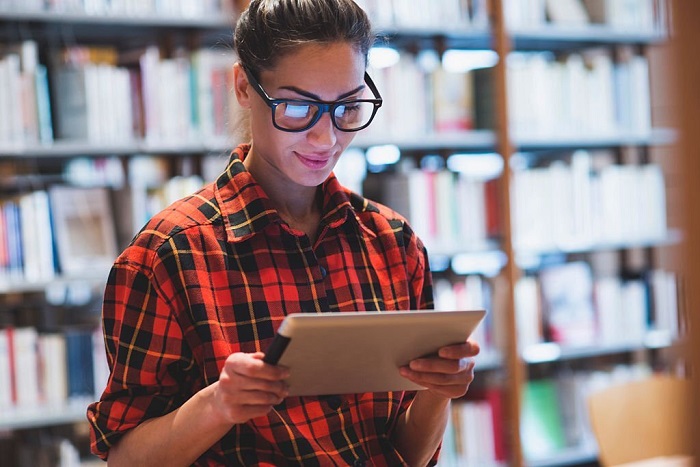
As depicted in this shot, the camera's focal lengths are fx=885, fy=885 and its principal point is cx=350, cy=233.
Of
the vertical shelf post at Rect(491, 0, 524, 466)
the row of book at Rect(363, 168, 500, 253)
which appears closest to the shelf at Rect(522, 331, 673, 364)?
the vertical shelf post at Rect(491, 0, 524, 466)

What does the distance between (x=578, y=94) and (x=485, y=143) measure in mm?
552

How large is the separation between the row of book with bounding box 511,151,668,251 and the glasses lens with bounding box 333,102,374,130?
6.96 feet

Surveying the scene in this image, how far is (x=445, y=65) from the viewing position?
3.45 meters

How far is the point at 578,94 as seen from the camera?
3623mm

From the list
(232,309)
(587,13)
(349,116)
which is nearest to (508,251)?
(587,13)

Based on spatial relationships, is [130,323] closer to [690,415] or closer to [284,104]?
[284,104]

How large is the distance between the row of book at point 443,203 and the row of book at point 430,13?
547 millimetres

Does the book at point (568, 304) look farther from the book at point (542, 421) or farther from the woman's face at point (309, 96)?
the woman's face at point (309, 96)

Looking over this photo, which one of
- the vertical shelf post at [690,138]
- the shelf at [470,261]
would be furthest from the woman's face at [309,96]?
the shelf at [470,261]

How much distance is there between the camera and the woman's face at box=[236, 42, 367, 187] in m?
1.27

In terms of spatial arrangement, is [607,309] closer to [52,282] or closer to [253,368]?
[52,282]

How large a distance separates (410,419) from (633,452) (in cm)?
117

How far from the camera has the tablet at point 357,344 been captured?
1.04 m

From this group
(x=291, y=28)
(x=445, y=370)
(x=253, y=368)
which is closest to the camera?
(x=253, y=368)
